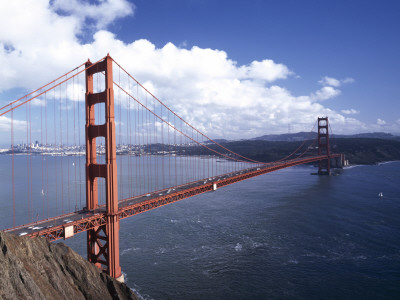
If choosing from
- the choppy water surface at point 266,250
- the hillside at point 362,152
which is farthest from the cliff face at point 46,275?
the hillside at point 362,152

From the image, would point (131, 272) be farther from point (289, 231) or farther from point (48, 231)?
point (289, 231)

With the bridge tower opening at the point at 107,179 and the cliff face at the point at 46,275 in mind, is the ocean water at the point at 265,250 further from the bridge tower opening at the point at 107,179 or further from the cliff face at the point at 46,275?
the cliff face at the point at 46,275

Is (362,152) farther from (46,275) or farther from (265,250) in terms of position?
(46,275)

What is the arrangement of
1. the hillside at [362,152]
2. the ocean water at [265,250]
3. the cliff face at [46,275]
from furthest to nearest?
→ the hillside at [362,152] < the ocean water at [265,250] < the cliff face at [46,275]

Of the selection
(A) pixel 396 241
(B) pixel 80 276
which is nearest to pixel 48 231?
(B) pixel 80 276

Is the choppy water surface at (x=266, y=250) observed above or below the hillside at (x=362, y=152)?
below

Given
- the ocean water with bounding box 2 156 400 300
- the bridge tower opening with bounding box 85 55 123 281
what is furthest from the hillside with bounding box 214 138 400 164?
the bridge tower opening with bounding box 85 55 123 281

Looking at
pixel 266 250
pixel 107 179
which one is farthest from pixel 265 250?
pixel 107 179
